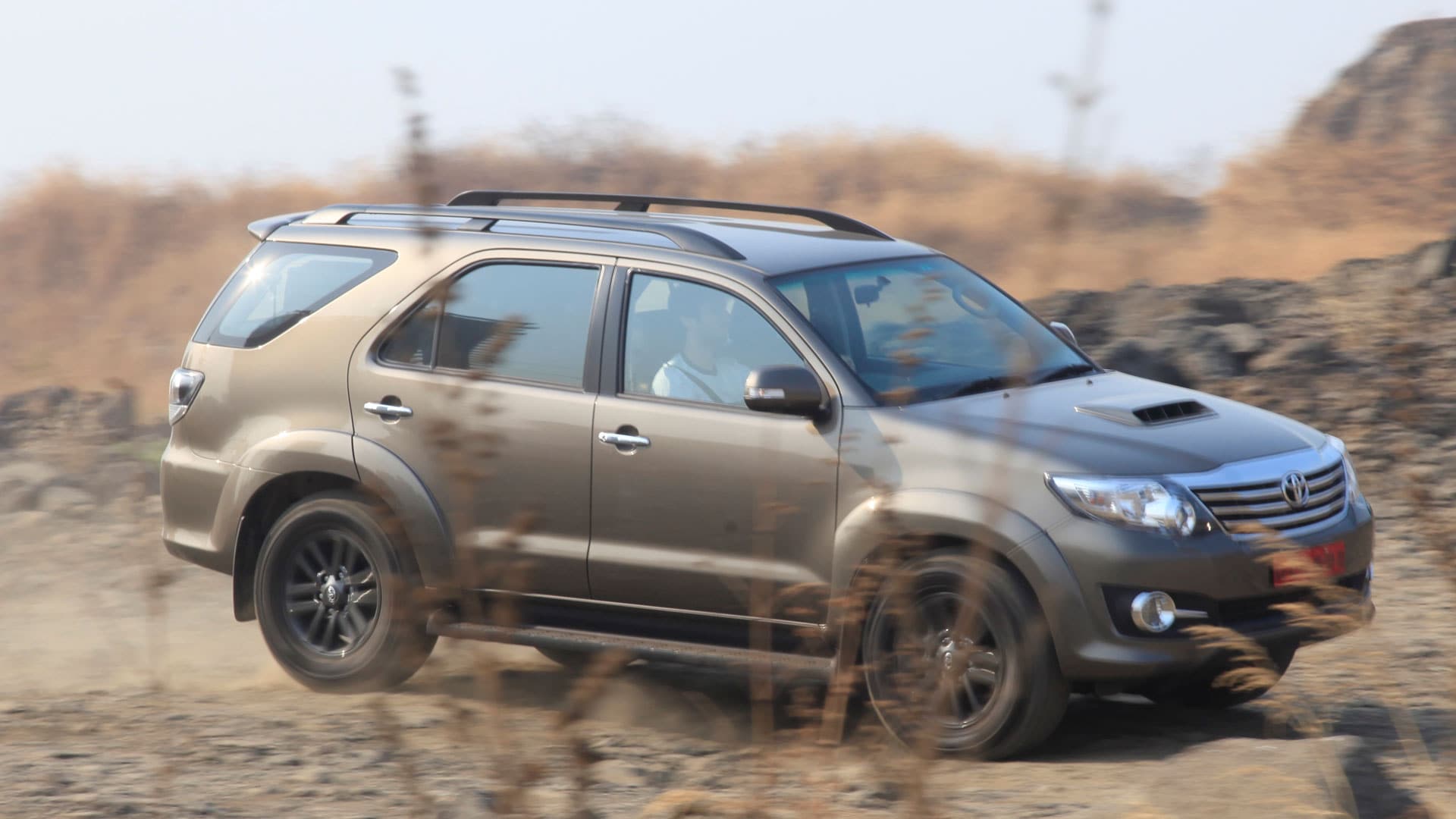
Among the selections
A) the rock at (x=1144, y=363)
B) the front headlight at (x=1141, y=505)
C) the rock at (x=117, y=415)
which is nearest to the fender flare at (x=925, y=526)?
the front headlight at (x=1141, y=505)

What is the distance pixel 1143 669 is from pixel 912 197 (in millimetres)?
19688

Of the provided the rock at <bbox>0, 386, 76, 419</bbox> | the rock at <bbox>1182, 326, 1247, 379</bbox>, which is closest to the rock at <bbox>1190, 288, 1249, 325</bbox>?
the rock at <bbox>1182, 326, 1247, 379</bbox>

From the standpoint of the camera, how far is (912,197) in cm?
2438

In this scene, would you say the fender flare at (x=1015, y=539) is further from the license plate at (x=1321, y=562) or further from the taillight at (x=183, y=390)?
the taillight at (x=183, y=390)

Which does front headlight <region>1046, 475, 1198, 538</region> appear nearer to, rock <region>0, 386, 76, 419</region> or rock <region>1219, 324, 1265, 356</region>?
rock <region>1219, 324, 1265, 356</region>

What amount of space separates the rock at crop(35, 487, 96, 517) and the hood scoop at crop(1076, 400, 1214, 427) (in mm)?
7128

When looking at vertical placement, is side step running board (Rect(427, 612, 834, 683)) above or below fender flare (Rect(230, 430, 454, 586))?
below

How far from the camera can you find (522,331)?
589 cm

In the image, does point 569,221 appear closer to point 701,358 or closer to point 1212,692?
point 701,358

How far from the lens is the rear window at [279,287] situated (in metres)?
6.61

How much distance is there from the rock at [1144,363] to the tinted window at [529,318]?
5239 mm

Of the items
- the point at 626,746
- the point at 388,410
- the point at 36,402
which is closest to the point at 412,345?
the point at 388,410

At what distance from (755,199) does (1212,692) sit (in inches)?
754

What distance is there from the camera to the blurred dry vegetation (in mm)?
19359
